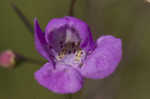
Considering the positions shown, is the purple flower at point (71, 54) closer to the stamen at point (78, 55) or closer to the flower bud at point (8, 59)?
the stamen at point (78, 55)

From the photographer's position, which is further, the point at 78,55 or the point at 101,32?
the point at 101,32

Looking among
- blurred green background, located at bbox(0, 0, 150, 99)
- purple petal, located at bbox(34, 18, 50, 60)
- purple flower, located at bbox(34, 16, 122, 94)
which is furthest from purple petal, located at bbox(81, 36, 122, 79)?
blurred green background, located at bbox(0, 0, 150, 99)

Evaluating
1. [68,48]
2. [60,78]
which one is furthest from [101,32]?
[60,78]

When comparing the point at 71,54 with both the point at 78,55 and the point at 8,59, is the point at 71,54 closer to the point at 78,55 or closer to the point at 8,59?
the point at 78,55

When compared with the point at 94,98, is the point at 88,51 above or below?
above

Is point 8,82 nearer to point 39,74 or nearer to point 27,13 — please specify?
point 27,13

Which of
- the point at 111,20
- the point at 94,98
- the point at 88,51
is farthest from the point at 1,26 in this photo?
the point at 88,51
